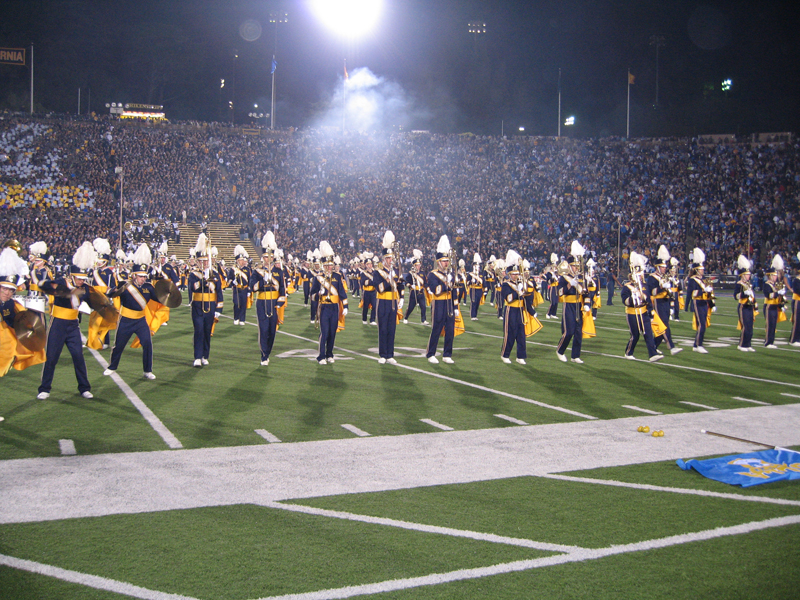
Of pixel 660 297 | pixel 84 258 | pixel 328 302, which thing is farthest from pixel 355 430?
pixel 660 297

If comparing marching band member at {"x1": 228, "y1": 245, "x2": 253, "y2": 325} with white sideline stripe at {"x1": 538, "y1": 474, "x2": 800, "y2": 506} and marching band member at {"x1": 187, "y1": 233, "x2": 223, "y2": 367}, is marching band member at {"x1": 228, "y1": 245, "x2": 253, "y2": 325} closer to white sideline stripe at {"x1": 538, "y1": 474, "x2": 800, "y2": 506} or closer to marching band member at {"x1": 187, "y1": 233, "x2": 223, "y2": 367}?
marching band member at {"x1": 187, "y1": 233, "x2": 223, "y2": 367}

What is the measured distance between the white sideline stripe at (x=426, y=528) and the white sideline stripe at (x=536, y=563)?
0.47 ft

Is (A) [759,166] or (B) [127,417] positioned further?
(A) [759,166]

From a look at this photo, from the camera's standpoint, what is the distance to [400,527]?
4473 mm

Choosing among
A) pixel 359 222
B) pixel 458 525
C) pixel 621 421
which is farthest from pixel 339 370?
pixel 359 222

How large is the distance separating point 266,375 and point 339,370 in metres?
1.25

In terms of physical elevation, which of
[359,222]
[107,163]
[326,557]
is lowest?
[326,557]

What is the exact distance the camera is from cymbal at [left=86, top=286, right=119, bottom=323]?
9320mm

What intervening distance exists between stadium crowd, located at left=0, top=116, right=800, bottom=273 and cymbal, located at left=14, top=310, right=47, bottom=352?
29130 millimetres

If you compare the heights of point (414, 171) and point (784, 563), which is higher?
point (414, 171)

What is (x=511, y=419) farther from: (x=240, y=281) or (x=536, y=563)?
(x=240, y=281)

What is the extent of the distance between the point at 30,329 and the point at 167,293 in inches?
146

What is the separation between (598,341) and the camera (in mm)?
16094

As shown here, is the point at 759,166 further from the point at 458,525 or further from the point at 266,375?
the point at 458,525
